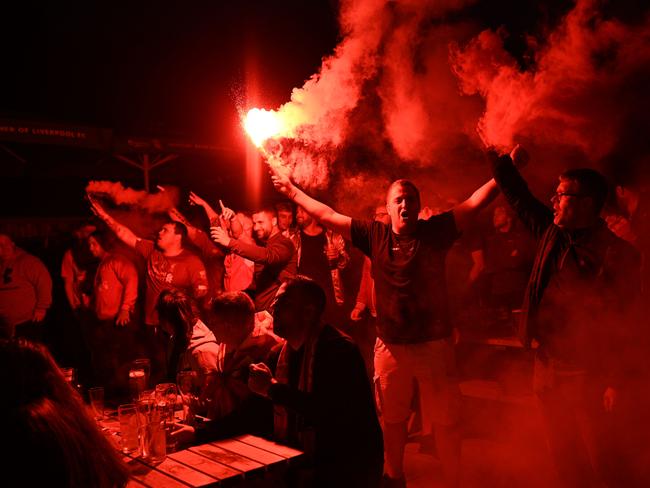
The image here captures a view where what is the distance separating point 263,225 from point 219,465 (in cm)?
462

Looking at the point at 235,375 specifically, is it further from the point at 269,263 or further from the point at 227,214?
the point at 227,214

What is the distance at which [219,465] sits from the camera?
2.80 metres

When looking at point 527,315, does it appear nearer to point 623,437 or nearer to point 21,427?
point 623,437

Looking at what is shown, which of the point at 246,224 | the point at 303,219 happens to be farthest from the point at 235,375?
the point at 246,224

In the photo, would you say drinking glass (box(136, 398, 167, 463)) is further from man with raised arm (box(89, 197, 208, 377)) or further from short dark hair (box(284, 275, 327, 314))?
man with raised arm (box(89, 197, 208, 377))

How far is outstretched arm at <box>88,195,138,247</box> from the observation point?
7.44 metres

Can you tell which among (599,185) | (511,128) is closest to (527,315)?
(599,185)

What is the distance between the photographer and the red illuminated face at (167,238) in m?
7.21

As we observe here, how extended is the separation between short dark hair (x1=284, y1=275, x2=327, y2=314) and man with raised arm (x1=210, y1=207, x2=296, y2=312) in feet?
11.1

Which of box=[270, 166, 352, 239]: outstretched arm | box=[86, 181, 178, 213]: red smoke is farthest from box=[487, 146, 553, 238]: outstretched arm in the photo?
box=[86, 181, 178, 213]: red smoke

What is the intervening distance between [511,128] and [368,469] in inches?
121

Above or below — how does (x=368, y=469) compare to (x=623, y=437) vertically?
above

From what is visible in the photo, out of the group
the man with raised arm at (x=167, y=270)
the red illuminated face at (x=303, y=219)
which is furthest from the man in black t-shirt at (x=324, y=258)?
the man with raised arm at (x=167, y=270)

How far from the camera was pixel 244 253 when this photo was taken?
6434 mm
